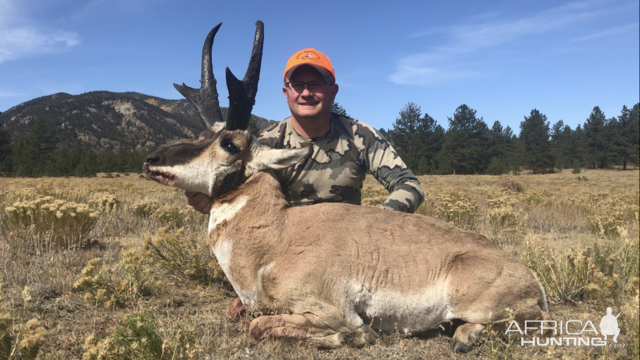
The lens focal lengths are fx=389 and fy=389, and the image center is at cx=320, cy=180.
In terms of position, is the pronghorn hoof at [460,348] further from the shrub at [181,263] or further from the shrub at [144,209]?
the shrub at [144,209]

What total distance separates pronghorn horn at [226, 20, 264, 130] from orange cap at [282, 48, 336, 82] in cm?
A: 104

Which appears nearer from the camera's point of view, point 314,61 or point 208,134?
point 208,134

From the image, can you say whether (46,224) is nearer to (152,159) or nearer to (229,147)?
(152,159)

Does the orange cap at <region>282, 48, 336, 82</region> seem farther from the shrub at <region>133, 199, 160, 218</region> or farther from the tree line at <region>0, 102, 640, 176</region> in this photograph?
the tree line at <region>0, 102, 640, 176</region>

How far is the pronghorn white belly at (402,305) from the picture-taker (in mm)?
3309

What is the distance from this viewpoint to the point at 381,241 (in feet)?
11.4

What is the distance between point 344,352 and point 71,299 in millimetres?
2963

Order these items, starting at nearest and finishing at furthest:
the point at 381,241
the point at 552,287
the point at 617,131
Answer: the point at 381,241 < the point at 552,287 < the point at 617,131

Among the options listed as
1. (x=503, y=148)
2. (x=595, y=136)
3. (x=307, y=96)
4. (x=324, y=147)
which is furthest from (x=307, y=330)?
(x=595, y=136)

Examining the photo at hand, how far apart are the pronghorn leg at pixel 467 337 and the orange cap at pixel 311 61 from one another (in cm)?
342

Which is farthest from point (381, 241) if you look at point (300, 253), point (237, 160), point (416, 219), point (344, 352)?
point (237, 160)

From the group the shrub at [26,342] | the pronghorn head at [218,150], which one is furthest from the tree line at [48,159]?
the shrub at [26,342]

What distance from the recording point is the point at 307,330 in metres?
3.23

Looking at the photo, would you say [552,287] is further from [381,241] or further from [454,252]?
[381,241]
